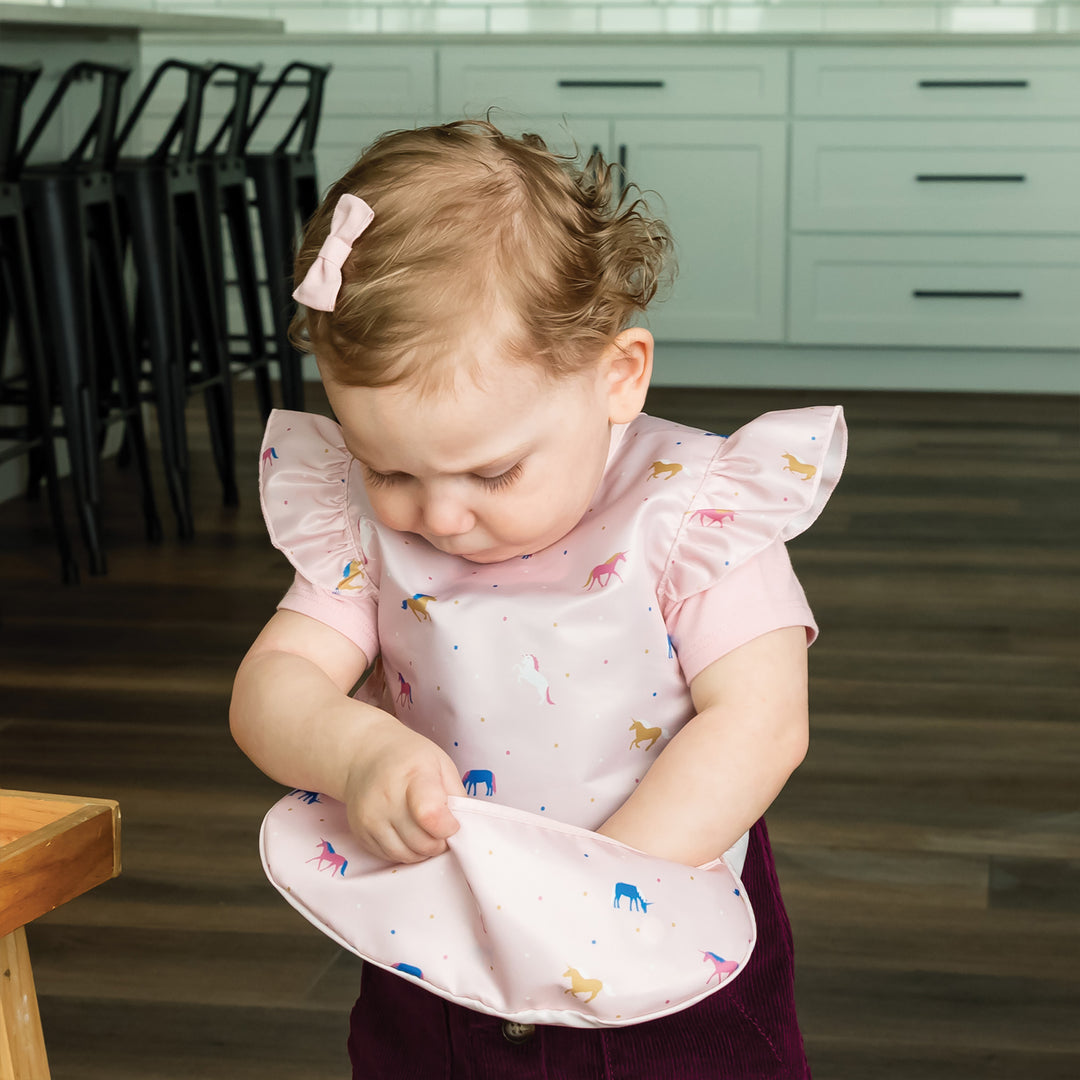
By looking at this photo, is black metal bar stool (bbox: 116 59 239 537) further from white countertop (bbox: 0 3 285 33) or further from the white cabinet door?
the white cabinet door

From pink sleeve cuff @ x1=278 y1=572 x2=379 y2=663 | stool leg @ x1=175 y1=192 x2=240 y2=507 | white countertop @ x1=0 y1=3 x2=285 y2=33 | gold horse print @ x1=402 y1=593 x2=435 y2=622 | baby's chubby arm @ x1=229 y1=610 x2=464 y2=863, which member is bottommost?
stool leg @ x1=175 y1=192 x2=240 y2=507

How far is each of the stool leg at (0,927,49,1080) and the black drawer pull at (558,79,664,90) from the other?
3.74 meters

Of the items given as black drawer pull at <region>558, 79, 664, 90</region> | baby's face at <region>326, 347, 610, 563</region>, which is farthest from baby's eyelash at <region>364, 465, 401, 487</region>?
black drawer pull at <region>558, 79, 664, 90</region>

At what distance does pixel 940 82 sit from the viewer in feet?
12.9

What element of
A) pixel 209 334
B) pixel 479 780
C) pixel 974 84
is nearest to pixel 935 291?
pixel 974 84

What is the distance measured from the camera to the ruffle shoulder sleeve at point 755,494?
722 millimetres

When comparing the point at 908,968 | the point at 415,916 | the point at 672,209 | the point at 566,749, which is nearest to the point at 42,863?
the point at 415,916

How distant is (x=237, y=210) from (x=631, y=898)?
2741mm

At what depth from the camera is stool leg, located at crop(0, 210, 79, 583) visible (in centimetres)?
233

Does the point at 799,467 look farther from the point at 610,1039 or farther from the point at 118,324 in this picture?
the point at 118,324

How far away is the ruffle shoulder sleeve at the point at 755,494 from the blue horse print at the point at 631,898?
0.16m

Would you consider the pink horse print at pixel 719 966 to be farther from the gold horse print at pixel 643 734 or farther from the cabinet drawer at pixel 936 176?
the cabinet drawer at pixel 936 176

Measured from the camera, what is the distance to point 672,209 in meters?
4.09

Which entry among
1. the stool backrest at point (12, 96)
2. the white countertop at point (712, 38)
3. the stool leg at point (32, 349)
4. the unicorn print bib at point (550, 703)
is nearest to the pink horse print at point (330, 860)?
the unicorn print bib at point (550, 703)
